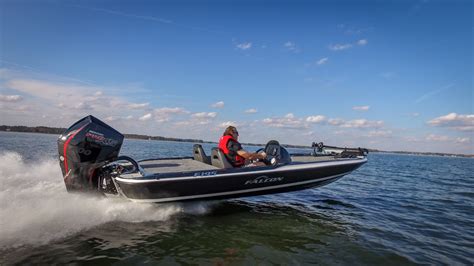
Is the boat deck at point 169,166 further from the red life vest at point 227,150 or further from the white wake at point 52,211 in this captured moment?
the white wake at point 52,211

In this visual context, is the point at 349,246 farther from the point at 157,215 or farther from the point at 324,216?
the point at 157,215

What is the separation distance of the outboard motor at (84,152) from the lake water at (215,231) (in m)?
0.41

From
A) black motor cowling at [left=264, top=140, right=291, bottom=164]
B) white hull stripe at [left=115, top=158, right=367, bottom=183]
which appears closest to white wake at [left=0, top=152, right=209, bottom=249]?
white hull stripe at [left=115, top=158, right=367, bottom=183]

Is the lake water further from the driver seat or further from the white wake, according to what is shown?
the driver seat

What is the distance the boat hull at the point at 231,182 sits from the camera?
5.91 metres

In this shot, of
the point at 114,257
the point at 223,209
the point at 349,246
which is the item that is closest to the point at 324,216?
the point at 349,246

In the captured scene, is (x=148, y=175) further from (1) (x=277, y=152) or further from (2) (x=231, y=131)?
(1) (x=277, y=152)

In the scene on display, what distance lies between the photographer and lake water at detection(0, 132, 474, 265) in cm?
462

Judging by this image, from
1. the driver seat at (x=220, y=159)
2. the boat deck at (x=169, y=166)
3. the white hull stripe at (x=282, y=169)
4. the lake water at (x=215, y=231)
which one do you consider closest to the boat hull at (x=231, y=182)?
the white hull stripe at (x=282, y=169)

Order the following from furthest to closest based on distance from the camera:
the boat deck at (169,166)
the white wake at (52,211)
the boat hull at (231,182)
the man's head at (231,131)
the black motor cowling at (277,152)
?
the black motor cowling at (277,152)
the man's head at (231,131)
the boat deck at (169,166)
the boat hull at (231,182)
the white wake at (52,211)

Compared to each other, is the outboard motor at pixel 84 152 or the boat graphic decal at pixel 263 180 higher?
the outboard motor at pixel 84 152

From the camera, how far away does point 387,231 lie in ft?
21.3

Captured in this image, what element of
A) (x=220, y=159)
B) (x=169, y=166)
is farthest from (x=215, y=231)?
(x=169, y=166)

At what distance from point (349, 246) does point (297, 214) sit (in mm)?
2109
